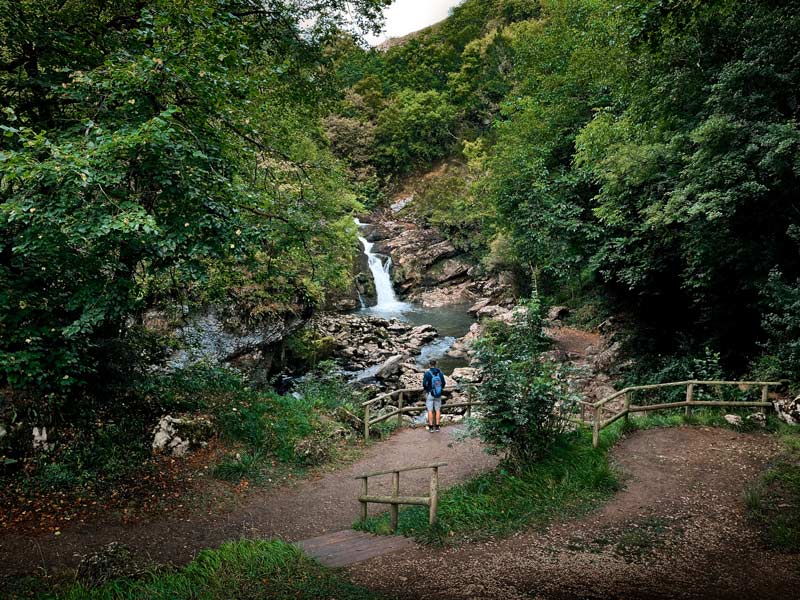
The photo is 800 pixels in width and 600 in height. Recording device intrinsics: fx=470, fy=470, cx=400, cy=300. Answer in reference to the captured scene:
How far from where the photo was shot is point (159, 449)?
8258mm

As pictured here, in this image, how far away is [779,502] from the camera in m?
6.18

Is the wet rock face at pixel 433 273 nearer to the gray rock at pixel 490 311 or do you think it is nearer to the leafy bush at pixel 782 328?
the gray rock at pixel 490 311

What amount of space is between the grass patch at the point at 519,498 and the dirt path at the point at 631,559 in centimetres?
28

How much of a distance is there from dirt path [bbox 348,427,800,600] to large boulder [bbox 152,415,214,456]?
15.4 ft

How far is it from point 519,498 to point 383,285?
30148mm

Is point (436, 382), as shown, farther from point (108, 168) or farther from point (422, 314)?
point (422, 314)

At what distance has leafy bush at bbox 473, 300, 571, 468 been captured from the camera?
7277 millimetres

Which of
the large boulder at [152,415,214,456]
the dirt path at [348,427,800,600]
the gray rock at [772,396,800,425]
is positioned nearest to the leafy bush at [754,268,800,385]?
the gray rock at [772,396,800,425]

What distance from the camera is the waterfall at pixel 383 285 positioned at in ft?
112

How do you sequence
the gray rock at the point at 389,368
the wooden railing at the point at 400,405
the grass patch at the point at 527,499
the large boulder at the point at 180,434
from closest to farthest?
the grass patch at the point at 527,499 < the large boulder at the point at 180,434 < the wooden railing at the point at 400,405 < the gray rock at the point at 389,368

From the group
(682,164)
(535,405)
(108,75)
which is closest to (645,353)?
(682,164)

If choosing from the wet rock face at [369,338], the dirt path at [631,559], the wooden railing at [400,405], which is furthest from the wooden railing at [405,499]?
the wet rock face at [369,338]

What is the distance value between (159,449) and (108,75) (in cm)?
597

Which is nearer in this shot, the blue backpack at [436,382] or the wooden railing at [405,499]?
the wooden railing at [405,499]
